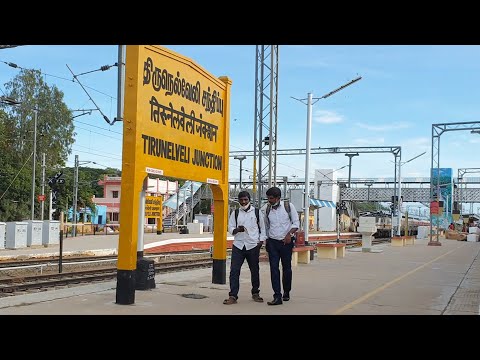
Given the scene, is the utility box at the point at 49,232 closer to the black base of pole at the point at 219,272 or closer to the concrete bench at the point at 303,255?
the concrete bench at the point at 303,255

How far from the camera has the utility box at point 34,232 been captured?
24266mm

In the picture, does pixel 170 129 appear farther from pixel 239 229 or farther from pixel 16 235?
pixel 16 235

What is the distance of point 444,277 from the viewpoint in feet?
42.5

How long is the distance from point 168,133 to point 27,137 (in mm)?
43995

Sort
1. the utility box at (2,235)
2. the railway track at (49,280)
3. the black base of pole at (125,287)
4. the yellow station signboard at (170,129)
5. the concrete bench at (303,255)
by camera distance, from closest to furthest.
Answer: the black base of pole at (125,287), the yellow station signboard at (170,129), the railway track at (49,280), the concrete bench at (303,255), the utility box at (2,235)

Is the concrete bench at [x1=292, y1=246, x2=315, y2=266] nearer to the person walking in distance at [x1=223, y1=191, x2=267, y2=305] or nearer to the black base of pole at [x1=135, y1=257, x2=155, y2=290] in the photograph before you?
the black base of pole at [x1=135, y1=257, x2=155, y2=290]

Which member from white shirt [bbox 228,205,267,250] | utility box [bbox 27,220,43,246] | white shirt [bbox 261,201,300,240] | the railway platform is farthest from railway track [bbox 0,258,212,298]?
utility box [bbox 27,220,43,246]

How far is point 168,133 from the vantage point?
8.75 m

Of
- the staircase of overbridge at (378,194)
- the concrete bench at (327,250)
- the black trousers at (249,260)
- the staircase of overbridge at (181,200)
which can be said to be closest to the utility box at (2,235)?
the concrete bench at (327,250)

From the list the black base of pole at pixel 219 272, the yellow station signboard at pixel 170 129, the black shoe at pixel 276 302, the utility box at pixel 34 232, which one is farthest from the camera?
the utility box at pixel 34 232
